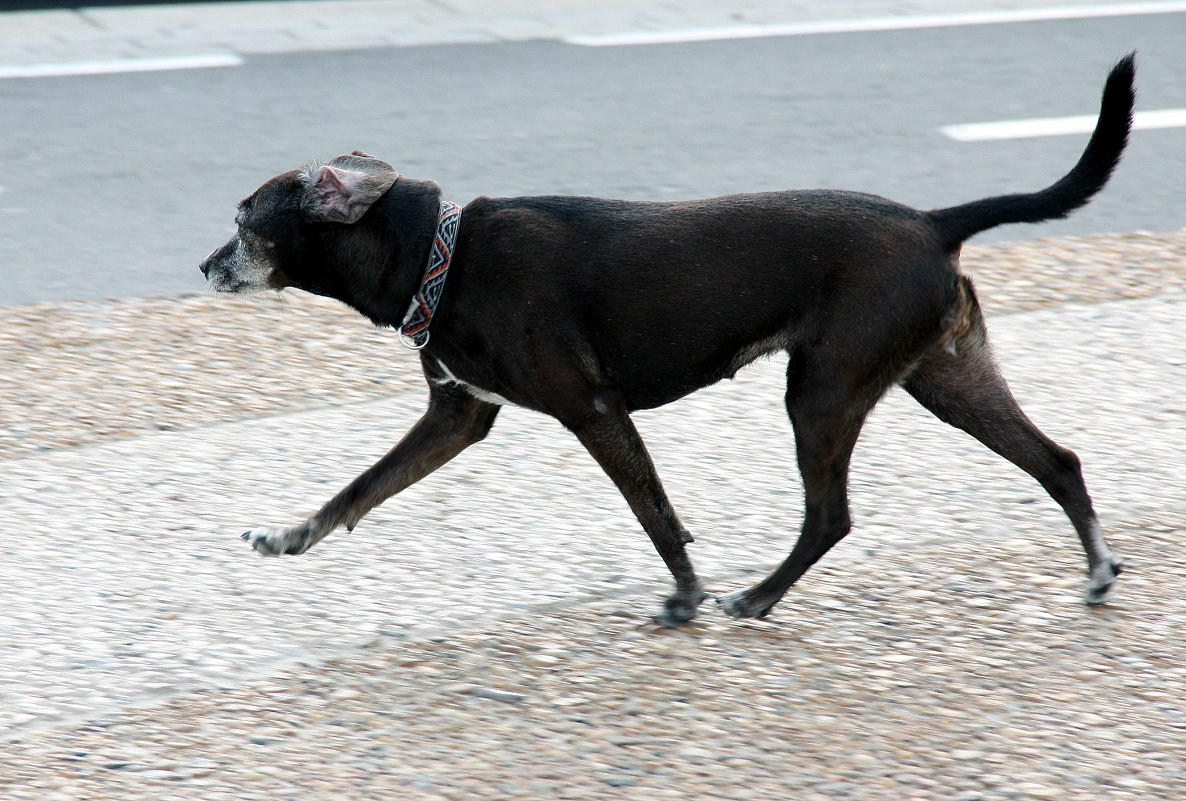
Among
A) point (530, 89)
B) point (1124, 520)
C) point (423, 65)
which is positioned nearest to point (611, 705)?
point (1124, 520)

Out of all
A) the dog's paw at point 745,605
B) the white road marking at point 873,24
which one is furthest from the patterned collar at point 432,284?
the white road marking at point 873,24

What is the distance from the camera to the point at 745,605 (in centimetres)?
402

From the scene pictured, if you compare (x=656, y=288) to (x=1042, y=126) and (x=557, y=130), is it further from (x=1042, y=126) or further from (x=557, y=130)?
(x=1042, y=126)

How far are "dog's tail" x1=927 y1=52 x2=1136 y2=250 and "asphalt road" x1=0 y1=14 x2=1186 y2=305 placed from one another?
12.3ft

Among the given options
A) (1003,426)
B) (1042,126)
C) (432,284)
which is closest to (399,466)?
(432,284)

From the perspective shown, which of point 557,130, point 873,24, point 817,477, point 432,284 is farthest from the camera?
point 873,24

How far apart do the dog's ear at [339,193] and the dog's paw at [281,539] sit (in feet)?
3.31

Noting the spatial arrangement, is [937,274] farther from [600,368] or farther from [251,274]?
[251,274]

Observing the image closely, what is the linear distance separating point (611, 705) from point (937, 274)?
142 cm

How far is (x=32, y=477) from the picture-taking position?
4918 mm

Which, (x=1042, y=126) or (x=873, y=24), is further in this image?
(x=873, y=24)

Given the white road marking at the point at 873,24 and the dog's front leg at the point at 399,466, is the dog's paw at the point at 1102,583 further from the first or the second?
the white road marking at the point at 873,24

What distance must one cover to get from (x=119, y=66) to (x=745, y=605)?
310 inches

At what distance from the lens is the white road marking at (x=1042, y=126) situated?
9.14 m
